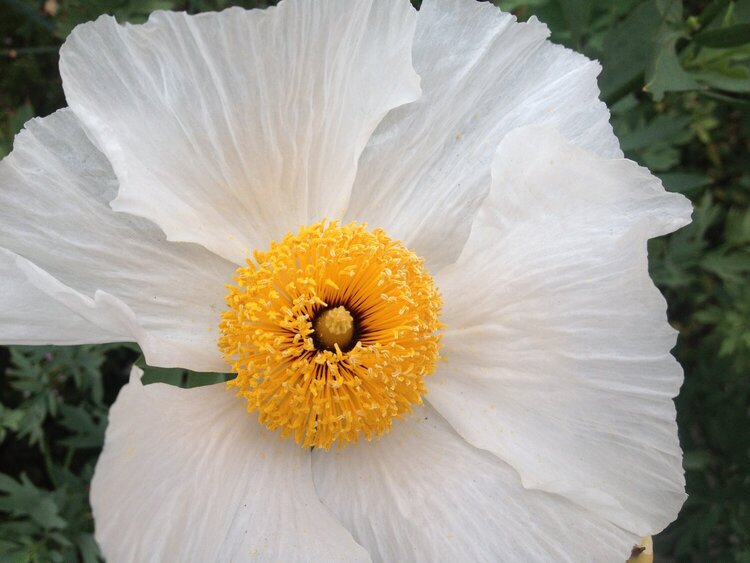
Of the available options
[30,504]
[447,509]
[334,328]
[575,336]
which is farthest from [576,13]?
[30,504]

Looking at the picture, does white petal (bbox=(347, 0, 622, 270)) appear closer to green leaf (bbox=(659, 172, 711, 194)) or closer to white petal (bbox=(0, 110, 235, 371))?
white petal (bbox=(0, 110, 235, 371))

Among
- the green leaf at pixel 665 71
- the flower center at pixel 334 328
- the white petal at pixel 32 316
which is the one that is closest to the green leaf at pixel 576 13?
the green leaf at pixel 665 71

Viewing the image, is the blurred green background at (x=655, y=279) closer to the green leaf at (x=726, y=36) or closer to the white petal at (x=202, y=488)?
the green leaf at (x=726, y=36)

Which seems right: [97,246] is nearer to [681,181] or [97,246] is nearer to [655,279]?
[681,181]

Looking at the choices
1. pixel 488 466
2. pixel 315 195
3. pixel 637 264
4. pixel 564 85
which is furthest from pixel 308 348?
pixel 564 85

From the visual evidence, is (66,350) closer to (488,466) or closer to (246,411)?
(246,411)

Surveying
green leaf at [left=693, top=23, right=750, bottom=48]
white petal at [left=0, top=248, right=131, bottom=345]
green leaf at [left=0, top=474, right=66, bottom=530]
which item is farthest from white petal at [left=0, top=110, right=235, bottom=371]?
green leaf at [left=693, top=23, right=750, bottom=48]
